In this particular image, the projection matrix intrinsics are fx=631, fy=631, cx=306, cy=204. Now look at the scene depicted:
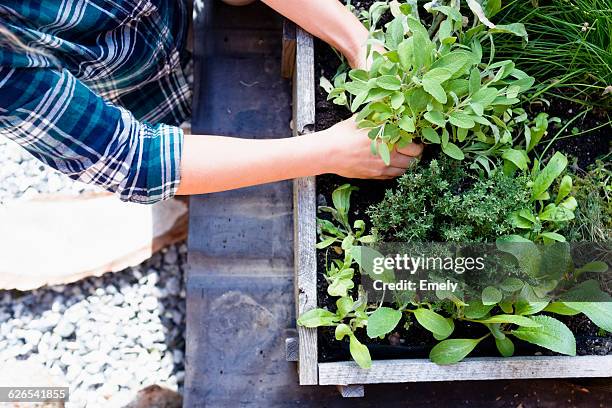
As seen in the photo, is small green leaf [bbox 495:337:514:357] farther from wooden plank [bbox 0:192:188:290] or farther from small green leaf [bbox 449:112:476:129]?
wooden plank [bbox 0:192:188:290]

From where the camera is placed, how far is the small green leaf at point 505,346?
1040 millimetres

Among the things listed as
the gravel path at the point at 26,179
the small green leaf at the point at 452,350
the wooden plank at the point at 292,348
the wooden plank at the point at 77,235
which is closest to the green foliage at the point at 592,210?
the small green leaf at the point at 452,350

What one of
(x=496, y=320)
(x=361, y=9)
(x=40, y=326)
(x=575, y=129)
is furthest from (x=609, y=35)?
(x=40, y=326)

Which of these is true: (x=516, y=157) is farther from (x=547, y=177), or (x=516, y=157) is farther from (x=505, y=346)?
(x=505, y=346)

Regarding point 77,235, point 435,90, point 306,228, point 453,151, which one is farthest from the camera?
point 77,235

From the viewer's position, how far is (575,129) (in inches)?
45.3

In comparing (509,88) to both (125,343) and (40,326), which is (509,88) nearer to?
(125,343)

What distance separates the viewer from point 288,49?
1.21 meters

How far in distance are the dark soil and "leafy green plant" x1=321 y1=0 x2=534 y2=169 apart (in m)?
0.12

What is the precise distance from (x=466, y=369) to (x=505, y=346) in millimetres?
75

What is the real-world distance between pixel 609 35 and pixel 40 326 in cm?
137

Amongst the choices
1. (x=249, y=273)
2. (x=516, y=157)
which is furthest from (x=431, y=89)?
(x=249, y=273)

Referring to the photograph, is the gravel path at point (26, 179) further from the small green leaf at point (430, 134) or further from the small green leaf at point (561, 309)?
the small green leaf at point (561, 309)

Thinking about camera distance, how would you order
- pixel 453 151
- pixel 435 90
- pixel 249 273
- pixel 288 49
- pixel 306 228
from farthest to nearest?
pixel 249 273 → pixel 288 49 → pixel 306 228 → pixel 453 151 → pixel 435 90
